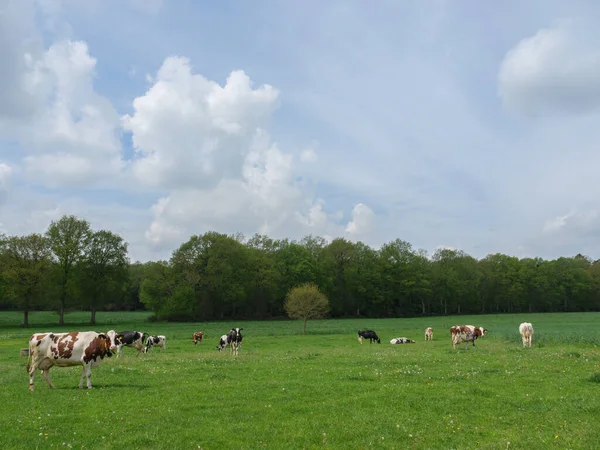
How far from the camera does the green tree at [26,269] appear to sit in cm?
6216

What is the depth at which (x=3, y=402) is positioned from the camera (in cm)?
1245

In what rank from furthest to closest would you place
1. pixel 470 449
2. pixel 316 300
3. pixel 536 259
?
pixel 536 259 < pixel 316 300 < pixel 470 449

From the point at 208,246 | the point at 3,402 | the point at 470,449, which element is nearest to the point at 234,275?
the point at 208,246

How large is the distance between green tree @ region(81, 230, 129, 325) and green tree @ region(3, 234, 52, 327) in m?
5.94

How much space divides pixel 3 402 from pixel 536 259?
150928 mm

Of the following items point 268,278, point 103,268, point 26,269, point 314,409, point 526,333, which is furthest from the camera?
point 268,278

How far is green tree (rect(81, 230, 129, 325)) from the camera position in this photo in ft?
231

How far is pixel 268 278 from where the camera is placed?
9088 cm

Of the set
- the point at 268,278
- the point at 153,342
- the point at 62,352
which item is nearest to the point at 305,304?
the point at 153,342

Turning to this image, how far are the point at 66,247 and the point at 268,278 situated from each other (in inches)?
1551

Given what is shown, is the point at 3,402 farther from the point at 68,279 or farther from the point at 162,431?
the point at 68,279

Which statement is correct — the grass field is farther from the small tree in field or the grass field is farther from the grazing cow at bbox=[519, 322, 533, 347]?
the small tree in field

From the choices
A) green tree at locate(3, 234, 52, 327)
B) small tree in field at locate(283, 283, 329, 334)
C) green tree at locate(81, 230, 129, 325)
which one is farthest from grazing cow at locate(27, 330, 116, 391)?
green tree at locate(81, 230, 129, 325)

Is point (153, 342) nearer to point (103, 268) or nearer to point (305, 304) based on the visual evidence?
point (305, 304)
